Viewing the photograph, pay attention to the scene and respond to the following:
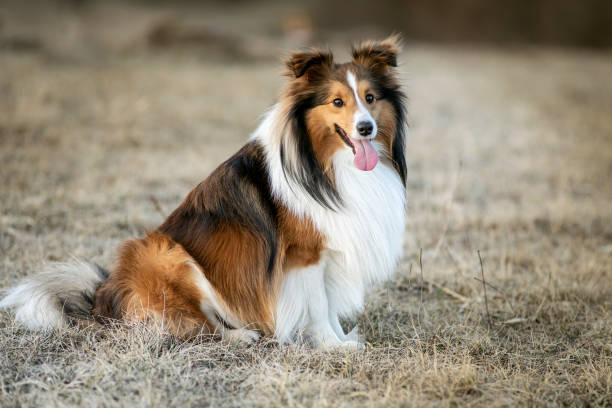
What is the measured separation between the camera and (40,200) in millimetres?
5961

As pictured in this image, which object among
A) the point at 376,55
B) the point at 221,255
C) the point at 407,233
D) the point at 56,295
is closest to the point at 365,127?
the point at 376,55

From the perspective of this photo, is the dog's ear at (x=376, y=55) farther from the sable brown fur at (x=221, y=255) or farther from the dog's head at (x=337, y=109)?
the sable brown fur at (x=221, y=255)

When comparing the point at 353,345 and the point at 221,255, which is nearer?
the point at 221,255

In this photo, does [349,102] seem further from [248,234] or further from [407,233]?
[407,233]

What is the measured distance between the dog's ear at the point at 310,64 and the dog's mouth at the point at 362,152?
35 centimetres

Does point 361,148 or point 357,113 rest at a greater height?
point 357,113

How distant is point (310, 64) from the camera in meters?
3.43

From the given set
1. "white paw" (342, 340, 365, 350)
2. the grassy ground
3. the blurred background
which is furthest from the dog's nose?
the blurred background

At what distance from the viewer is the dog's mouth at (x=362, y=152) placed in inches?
134

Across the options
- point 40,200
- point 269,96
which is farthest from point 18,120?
point 269,96

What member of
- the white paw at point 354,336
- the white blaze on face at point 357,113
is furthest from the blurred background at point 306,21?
the white paw at point 354,336

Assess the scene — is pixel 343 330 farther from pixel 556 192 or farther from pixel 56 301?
pixel 556 192

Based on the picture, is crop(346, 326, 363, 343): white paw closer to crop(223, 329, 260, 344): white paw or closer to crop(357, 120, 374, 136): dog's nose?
crop(223, 329, 260, 344): white paw

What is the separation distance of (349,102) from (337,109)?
Result: 3.2 inches
